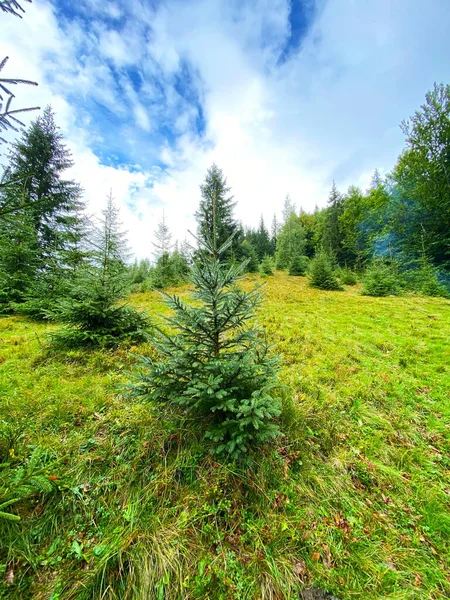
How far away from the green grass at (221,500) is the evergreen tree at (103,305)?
102 cm

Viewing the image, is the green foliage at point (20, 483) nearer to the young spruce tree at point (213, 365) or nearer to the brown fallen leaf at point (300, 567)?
the young spruce tree at point (213, 365)

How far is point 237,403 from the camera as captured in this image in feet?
7.40

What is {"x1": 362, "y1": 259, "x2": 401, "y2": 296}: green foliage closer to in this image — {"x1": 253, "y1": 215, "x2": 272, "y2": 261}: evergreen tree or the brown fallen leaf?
the brown fallen leaf

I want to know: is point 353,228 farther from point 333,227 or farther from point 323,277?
point 323,277

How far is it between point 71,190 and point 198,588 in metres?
15.7

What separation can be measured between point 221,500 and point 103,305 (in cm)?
441

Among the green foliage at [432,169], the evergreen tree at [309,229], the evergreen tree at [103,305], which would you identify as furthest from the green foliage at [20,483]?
the evergreen tree at [309,229]

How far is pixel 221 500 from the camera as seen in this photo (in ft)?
6.62

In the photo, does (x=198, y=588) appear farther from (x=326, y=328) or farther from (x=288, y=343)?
(x=326, y=328)

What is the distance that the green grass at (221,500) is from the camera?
1.59m

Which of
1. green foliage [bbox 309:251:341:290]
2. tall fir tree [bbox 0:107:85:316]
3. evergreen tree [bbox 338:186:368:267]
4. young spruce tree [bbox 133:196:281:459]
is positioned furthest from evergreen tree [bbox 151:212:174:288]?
evergreen tree [bbox 338:186:368:267]

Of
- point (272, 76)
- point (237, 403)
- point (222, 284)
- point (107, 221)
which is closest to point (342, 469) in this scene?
point (237, 403)

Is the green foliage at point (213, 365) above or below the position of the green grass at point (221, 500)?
above

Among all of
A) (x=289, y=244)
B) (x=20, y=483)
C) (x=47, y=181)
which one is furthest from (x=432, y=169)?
(x=47, y=181)
